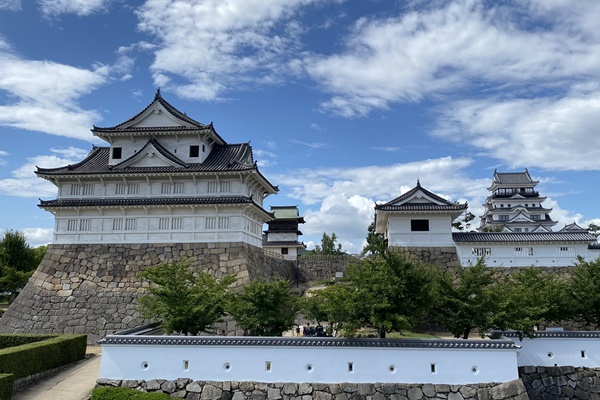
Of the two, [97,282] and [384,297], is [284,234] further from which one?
[384,297]

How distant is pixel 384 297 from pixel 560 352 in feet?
25.1

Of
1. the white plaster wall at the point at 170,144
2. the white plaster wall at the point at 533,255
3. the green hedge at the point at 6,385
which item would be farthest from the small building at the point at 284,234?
the green hedge at the point at 6,385

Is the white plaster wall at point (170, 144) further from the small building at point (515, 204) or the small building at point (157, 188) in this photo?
the small building at point (515, 204)

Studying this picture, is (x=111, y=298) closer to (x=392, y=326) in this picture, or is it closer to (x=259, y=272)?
(x=259, y=272)

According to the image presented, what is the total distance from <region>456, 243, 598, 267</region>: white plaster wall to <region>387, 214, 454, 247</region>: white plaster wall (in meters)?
1.02

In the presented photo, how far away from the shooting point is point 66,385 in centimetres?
1509

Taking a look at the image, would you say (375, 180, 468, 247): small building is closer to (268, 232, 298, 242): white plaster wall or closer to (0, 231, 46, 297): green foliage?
(268, 232, 298, 242): white plaster wall

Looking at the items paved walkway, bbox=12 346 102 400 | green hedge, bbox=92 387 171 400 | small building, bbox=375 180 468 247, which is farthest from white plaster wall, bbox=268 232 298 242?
green hedge, bbox=92 387 171 400

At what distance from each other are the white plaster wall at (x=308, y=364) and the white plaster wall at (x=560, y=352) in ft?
8.56

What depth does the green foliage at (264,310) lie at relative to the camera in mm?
14930

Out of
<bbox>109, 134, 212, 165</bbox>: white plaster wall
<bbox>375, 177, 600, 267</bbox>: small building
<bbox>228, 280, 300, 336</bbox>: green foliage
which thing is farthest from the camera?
<bbox>109, 134, 212, 165</bbox>: white plaster wall

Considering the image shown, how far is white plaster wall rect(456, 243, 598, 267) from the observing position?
24.1m

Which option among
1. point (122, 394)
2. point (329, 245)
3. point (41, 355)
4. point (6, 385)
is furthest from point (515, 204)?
point (6, 385)

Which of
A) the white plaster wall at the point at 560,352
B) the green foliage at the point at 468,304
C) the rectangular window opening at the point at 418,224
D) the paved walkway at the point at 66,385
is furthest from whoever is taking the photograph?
the rectangular window opening at the point at 418,224
